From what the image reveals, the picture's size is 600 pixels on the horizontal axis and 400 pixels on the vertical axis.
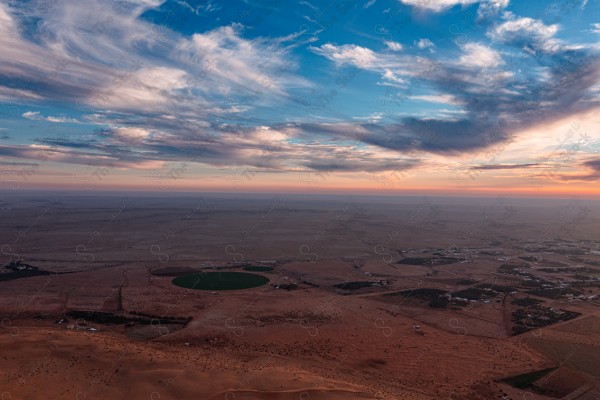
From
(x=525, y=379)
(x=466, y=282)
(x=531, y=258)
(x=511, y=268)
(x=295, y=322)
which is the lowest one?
(x=466, y=282)

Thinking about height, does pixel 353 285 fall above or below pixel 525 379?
below

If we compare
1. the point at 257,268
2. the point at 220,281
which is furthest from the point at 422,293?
the point at 220,281

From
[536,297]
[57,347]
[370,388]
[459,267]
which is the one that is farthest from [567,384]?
[459,267]

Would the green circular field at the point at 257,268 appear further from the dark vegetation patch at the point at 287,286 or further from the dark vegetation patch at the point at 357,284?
the dark vegetation patch at the point at 357,284

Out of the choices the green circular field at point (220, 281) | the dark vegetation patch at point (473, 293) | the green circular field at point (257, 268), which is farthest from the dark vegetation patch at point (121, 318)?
the dark vegetation patch at point (473, 293)

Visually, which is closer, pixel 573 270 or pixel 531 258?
pixel 573 270

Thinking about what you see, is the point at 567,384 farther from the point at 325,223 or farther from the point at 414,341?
the point at 325,223

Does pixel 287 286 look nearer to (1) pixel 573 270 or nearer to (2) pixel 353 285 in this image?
(2) pixel 353 285
